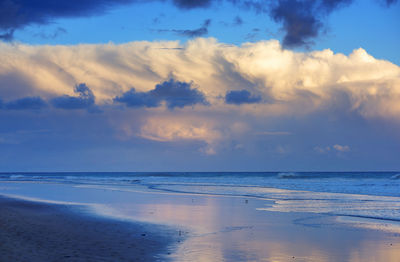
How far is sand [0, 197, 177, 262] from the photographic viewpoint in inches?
456

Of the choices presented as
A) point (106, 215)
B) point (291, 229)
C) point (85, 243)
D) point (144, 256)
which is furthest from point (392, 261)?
point (106, 215)

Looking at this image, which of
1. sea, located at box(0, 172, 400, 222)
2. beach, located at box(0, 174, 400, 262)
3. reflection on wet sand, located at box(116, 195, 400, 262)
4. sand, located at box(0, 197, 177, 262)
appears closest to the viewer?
sand, located at box(0, 197, 177, 262)

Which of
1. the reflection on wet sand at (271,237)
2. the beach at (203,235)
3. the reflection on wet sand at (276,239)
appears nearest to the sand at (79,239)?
the beach at (203,235)

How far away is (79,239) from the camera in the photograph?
1420cm

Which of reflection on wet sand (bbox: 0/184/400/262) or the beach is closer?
the beach

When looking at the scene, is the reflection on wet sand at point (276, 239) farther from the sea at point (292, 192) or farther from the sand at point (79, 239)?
the sea at point (292, 192)

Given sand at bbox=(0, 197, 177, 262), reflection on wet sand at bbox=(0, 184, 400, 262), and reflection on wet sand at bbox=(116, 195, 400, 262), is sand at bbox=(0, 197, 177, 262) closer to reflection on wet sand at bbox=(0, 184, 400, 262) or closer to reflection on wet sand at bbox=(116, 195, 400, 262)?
reflection on wet sand at bbox=(0, 184, 400, 262)

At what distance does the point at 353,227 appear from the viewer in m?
17.5

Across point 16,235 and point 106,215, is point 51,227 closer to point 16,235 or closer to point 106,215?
point 16,235

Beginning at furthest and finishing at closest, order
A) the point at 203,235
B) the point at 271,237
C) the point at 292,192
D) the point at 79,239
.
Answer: the point at 292,192
the point at 203,235
the point at 271,237
the point at 79,239

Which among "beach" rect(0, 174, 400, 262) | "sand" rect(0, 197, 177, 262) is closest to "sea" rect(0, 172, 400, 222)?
"beach" rect(0, 174, 400, 262)

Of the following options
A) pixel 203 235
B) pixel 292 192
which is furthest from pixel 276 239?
pixel 292 192

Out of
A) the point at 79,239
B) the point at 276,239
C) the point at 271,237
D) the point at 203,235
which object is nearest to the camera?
the point at 79,239

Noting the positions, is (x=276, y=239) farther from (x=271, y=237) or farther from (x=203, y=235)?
(x=203, y=235)
